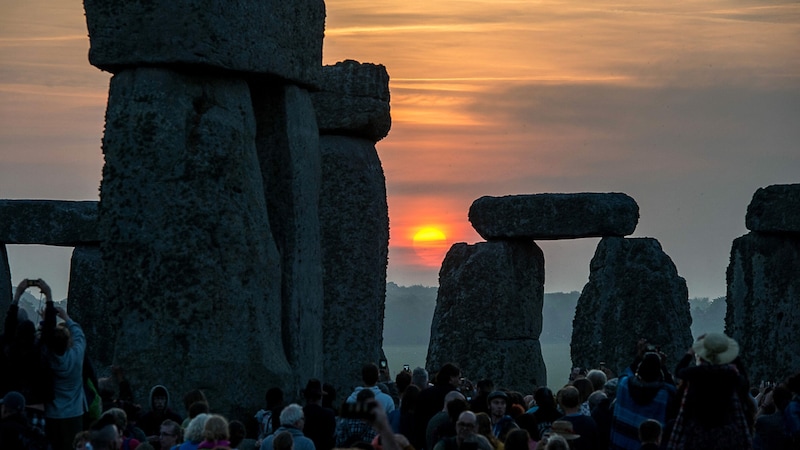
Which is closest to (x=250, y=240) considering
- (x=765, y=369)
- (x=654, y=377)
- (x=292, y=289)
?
(x=292, y=289)

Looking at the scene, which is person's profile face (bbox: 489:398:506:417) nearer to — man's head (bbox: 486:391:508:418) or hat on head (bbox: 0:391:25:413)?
man's head (bbox: 486:391:508:418)

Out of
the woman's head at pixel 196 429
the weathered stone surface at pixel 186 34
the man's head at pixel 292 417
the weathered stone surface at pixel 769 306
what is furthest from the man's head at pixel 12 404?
the weathered stone surface at pixel 769 306

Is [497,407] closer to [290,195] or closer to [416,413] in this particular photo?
[416,413]

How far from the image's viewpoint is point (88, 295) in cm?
2417

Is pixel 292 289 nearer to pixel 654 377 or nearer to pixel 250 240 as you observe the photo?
pixel 250 240

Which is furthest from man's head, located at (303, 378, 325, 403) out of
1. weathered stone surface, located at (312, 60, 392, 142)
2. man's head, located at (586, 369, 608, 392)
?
weathered stone surface, located at (312, 60, 392, 142)

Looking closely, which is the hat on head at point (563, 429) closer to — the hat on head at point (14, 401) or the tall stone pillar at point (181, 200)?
the tall stone pillar at point (181, 200)

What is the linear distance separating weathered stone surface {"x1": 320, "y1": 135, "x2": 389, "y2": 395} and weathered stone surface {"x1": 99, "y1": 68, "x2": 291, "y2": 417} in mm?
6374

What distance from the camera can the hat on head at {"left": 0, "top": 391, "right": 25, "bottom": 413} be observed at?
10.0 m

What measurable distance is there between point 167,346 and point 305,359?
1.59 metres

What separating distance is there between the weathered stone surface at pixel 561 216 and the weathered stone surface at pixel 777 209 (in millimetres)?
A: 2693

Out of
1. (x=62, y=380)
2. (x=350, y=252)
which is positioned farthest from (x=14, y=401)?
(x=350, y=252)

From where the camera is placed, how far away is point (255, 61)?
1309 cm

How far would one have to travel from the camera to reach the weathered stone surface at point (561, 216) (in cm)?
2384
